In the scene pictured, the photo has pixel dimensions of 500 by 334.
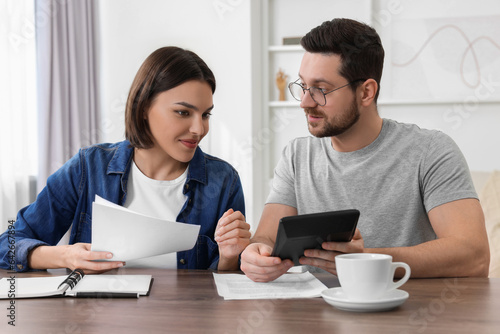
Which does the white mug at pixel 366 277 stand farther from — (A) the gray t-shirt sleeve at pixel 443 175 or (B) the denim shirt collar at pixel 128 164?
(B) the denim shirt collar at pixel 128 164

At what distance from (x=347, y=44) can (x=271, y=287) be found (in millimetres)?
862

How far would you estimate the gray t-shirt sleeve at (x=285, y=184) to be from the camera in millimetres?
1759

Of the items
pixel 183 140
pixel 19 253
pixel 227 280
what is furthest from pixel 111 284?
pixel 183 140

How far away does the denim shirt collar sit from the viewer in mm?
1748

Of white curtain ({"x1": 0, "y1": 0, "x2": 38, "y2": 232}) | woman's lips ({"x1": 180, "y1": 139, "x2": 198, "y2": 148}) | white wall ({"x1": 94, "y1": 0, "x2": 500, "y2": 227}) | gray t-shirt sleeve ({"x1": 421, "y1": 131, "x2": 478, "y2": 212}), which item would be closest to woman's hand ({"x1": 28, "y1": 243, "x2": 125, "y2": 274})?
woman's lips ({"x1": 180, "y1": 139, "x2": 198, "y2": 148})

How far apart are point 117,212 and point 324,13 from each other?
119 inches

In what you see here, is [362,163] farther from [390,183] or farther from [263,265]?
[263,265]

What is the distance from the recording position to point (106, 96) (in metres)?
3.86

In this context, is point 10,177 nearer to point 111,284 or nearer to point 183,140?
point 183,140

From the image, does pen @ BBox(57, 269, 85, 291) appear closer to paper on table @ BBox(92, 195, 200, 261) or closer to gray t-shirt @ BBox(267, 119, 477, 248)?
paper on table @ BBox(92, 195, 200, 261)

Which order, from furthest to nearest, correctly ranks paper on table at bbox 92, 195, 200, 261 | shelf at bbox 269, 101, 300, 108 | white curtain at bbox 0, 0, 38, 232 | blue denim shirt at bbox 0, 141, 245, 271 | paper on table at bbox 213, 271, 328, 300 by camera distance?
shelf at bbox 269, 101, 300, 108, white curtain at bbox 0, 0, 38, 232, blue denim shirt at bbox 0, 141, 245, 271, paper on table at bbox 92, 195, 200, 261, paper on table at bbox 213, 271, 328, 300

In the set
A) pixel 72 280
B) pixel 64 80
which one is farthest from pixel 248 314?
pixel 64 80

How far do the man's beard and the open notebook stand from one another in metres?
0.70

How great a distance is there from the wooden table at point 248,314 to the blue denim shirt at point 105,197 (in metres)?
0.53
